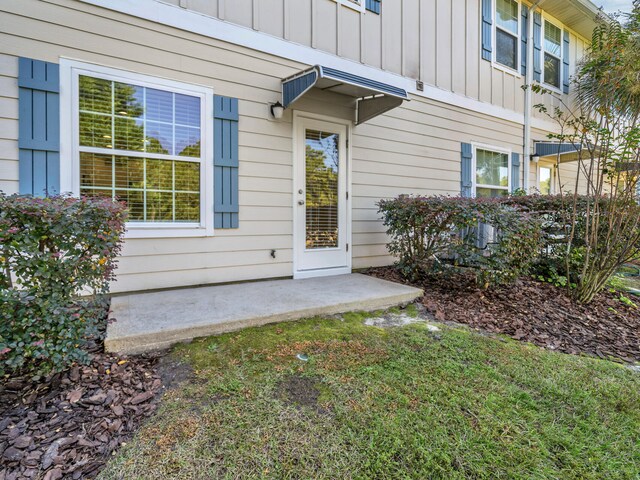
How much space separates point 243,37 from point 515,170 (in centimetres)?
568

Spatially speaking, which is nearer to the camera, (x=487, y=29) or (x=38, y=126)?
(x=38, y=126)

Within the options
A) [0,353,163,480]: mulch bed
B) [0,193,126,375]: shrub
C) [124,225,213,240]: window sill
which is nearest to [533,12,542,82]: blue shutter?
[124,225,213,240]: window sill

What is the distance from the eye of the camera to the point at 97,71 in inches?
120

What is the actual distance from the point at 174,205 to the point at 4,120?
1.41m

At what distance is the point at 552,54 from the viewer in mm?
7242

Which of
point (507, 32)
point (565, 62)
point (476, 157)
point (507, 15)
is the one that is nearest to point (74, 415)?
point (476, 157)

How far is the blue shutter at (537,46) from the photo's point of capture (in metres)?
6.82

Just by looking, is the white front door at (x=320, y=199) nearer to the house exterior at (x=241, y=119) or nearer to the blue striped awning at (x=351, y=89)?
the house exterior at (x=241, y=119)

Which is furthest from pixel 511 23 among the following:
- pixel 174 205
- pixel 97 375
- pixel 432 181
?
pixel 97 375

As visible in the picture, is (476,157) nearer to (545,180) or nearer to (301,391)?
(545,180)

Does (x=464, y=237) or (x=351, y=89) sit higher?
(x=351, y=89)

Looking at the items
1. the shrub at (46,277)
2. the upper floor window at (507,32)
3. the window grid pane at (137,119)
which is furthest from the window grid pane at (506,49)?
the shrub at (46,277)

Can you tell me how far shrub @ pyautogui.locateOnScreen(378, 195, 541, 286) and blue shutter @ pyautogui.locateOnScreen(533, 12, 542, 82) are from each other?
4.81 meters

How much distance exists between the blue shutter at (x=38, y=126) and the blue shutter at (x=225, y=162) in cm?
134
